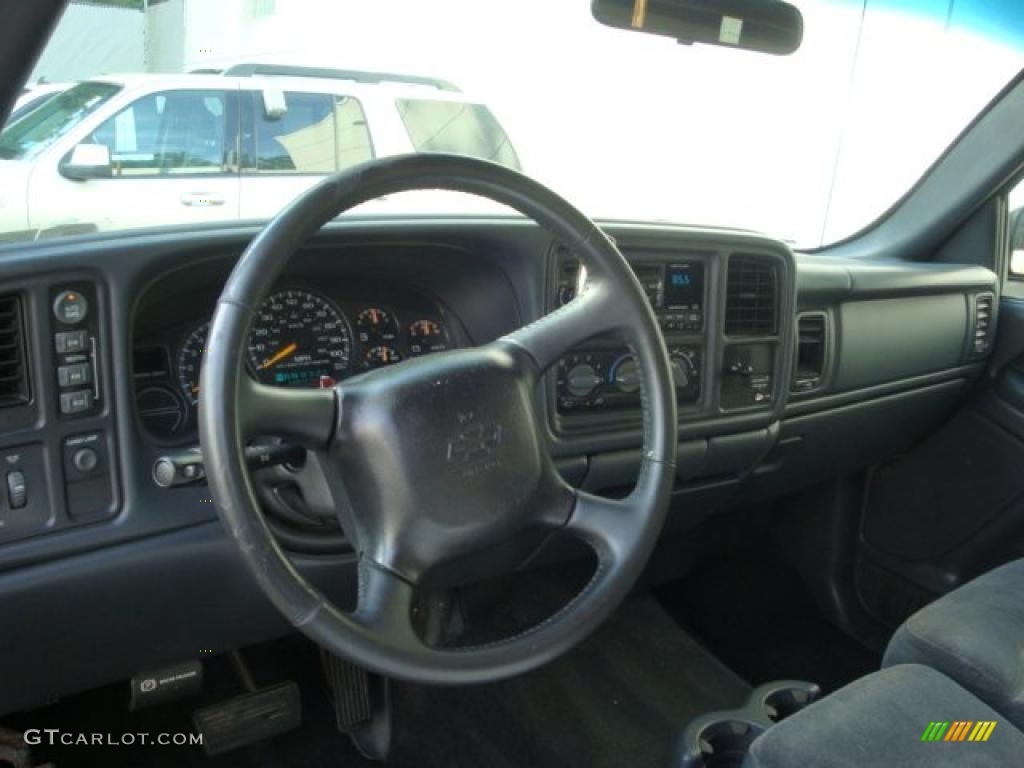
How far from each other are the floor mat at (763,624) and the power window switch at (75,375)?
75.4 inches

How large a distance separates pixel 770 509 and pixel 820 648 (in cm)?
44

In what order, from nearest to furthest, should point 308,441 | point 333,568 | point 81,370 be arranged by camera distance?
point 308,441 < point 81,370 < point 333,568

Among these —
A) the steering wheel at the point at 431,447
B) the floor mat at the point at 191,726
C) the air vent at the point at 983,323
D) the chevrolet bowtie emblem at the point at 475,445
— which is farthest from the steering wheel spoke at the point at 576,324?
the air vent at the point at 983,323

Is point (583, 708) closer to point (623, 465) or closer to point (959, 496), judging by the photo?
point (623, 465)

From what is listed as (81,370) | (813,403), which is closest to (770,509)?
(813,403)

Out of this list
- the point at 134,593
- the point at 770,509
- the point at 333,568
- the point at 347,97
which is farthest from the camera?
the point at 770,509

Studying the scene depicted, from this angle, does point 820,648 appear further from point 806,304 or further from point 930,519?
point 806,304

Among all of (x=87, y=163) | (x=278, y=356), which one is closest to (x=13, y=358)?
(x=278, y=356)

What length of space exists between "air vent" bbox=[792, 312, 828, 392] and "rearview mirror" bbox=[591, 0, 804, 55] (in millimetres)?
714

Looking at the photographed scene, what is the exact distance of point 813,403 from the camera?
7.88 ft

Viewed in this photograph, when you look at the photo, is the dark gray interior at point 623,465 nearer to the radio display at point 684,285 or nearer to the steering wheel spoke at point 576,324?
the radio display at point 684,285

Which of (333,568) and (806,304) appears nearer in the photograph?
(333,568)

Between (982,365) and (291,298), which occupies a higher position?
(291,298)

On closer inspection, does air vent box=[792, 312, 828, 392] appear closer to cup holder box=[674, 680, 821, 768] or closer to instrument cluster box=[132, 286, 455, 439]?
cup holder box=[674, 680, 821, 768]
